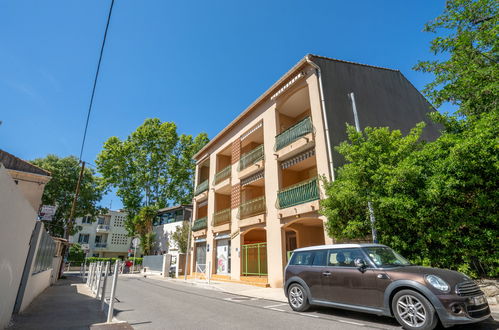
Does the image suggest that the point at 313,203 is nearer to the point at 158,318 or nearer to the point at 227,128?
the point at 158,318

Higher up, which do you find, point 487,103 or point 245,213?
point 487,103

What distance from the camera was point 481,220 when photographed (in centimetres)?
712

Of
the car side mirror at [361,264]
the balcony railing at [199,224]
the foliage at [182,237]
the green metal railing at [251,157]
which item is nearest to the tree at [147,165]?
the foliage at [182,237]

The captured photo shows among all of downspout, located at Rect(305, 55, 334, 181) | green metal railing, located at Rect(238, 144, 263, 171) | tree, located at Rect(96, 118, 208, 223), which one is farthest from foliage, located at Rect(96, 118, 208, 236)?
downspout, located at Rect(305, 55, 334, 181)

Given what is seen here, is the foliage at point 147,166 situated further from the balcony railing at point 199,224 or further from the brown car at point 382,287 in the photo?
the brown car at point 382,287

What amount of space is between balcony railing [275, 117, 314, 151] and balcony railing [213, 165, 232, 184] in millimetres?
6229

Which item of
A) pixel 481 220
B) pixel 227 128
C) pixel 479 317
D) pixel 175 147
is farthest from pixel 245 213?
pixel 175 147

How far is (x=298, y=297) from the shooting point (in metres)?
7.19

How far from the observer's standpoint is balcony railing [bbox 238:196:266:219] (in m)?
15.9

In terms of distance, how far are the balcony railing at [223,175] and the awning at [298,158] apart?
20.7 feet

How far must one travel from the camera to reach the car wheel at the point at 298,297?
22.8ft

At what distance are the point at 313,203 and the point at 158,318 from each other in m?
7.70

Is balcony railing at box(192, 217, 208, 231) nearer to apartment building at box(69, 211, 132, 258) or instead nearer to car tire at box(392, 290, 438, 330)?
car tire at box(392, 290, 438, 330)

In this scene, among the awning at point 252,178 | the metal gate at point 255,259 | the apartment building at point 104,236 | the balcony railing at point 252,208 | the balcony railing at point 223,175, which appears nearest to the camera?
the metal gate at point 255,259
